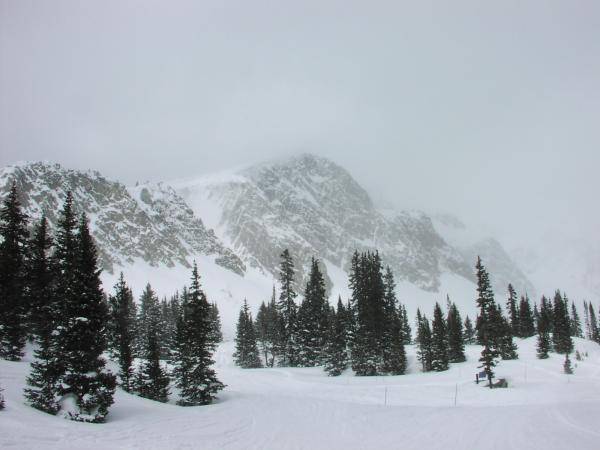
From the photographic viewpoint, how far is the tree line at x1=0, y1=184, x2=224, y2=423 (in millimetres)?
20828

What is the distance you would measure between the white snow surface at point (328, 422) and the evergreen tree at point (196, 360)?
1.78 m

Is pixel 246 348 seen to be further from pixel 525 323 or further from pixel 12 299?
pixel 525 323

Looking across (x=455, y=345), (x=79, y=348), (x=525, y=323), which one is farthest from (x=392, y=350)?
(x=525, y=323)

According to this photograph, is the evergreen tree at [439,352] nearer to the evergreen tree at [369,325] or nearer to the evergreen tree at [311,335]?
the evergreen tree at [369,325]

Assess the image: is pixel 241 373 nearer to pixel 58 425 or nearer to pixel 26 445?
pixel 58 425

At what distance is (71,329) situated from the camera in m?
21.8

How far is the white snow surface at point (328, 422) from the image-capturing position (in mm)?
16750

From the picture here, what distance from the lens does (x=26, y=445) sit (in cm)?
1377

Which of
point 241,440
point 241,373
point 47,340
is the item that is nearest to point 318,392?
point 241,373

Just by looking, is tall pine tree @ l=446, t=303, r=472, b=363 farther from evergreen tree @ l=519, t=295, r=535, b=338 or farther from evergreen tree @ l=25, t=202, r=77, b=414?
evergreen tree @ l=25, t=202, r=77, b=414

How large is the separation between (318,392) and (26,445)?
26.9 m

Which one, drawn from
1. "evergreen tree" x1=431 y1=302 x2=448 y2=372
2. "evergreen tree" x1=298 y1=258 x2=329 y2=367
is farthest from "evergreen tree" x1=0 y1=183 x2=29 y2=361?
"evergreen tree" x1=431 y1=302 x2=448 y2=372

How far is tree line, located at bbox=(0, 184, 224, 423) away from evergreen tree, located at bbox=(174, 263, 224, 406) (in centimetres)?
7

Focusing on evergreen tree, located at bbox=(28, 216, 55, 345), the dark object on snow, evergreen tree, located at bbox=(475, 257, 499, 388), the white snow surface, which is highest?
evergreen tree, located at bbox=(28, 216, 55, 345)
